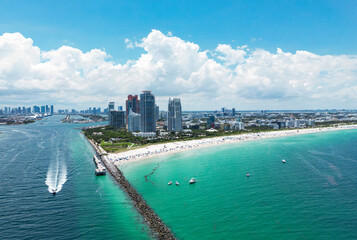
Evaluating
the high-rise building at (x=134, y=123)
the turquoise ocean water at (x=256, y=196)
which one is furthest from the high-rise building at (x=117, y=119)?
the turquoise ocean water at (x=256, y=196)

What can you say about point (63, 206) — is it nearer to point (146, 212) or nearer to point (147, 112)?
point (146, 212)

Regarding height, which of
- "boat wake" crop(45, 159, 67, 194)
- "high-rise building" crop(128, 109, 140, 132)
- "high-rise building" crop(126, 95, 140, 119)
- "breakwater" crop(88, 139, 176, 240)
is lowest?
"breakwater" crop(88, 139, 176, 240)

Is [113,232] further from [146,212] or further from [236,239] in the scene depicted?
[236,239]

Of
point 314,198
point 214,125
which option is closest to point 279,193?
point 314,198

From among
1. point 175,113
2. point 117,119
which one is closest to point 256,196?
point 175,113

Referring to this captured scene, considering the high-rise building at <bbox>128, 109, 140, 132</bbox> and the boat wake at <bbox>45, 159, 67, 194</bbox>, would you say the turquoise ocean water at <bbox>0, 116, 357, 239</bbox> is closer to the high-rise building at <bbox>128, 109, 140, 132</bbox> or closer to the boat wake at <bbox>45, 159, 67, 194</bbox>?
the boat wake at <bbox>45, 159, 67, 194</bbox>

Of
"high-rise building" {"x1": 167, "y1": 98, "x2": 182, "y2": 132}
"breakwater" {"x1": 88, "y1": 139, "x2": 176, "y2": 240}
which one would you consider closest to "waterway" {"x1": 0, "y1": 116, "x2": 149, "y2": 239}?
"breakwater" {"x1": 88, "y1": 139, "x2": 176, "y2": 240}
